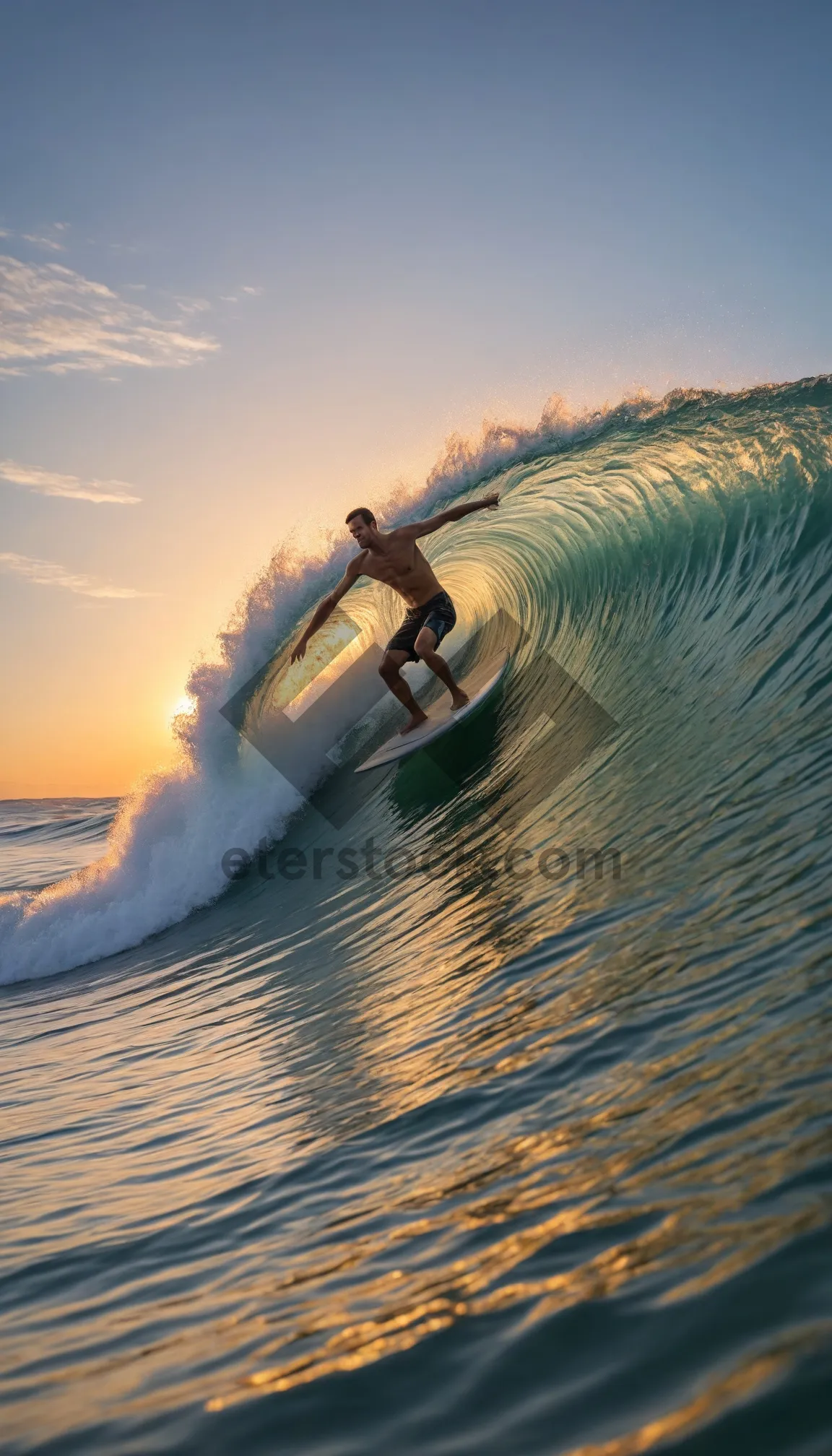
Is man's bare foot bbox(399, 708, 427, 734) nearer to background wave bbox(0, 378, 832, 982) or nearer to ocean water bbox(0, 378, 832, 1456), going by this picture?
ocean water bbox(0, 378, 832, 1456)

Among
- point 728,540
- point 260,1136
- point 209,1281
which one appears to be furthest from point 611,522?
point 209,1281

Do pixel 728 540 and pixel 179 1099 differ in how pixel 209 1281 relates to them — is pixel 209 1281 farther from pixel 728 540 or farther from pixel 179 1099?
pixel 728 540

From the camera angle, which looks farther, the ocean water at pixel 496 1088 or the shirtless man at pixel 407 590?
the shirtless man at pixel 407 590

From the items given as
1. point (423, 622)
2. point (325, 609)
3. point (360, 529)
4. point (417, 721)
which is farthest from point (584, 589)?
point (325, 609)

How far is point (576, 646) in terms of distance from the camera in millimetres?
9742

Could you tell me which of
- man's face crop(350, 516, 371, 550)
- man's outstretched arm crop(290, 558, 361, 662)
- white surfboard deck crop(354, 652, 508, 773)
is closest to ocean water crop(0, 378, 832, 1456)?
white surfboard deck crop(354, 652, 508, 773)

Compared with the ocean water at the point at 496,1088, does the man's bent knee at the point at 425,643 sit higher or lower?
higher

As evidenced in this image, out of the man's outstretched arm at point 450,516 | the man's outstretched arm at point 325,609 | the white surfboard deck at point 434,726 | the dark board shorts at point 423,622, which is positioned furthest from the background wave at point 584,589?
the man's outstretched arm at point 325,609

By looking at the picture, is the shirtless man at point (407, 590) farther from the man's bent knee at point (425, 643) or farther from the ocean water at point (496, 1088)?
the ocean water at point (496, 1088)

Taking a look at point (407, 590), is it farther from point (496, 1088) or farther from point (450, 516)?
point (496, 1088)

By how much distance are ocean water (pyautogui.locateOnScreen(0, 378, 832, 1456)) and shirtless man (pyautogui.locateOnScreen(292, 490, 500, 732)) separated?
1.00m

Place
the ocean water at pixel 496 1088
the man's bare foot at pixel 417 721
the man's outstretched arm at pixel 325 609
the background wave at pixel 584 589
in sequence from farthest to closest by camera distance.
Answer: the man's bare foot at pixel 417 721 < the background wave at pixel 584 589 < the man's outstretched arm at pixel 325 609 < the ocean water at pixel 496 1088

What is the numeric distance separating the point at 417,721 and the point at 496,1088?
20.8 feet

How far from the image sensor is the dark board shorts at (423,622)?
8.58 metres
